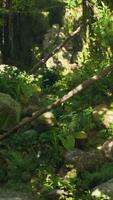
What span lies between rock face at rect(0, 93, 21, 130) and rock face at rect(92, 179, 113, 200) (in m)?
4.10

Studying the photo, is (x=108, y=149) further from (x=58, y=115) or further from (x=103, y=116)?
(x=58, y=115)

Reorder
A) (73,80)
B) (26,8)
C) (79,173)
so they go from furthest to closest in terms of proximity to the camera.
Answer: (26,8) < (73,80) < (79,173)

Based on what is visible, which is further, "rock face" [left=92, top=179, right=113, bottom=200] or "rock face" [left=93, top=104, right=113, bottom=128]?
"rock face" [left=93, top=104, right=113, bottom=128]

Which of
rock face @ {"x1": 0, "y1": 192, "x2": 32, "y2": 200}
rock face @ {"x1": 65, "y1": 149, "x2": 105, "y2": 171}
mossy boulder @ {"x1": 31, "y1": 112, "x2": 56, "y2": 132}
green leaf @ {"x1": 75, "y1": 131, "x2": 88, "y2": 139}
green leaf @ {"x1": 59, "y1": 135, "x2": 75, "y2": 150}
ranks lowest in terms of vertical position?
rock face @ {"x1": 0, "y1": 192, "x2": 32, "y2": 200}

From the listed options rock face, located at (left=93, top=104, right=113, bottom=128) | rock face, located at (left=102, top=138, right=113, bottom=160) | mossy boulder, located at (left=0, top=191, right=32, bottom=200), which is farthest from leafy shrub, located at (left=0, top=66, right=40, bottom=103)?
mossy boulder, located at (left=0, top=191, right=32, bottom=200)

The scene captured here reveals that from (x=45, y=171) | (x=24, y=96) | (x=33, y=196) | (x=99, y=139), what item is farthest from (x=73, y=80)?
(x=33, y=196)

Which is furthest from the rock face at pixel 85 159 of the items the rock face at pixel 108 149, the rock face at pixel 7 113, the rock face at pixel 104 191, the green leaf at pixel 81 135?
the rock face at pixel 7 113

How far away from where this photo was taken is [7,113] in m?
12.6

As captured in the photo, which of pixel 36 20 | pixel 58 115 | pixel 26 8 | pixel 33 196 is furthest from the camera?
pixel 36 20

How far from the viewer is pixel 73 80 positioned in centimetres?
1642

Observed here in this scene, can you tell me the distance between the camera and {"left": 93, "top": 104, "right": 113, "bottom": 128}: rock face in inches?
507

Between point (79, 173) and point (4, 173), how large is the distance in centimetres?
194

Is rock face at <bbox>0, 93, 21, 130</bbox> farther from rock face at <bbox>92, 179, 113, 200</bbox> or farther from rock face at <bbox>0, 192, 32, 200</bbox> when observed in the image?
rock face at <bbox>92, 179, 113, 200</bbox>

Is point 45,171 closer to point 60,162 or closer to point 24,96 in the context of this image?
point 60,162
